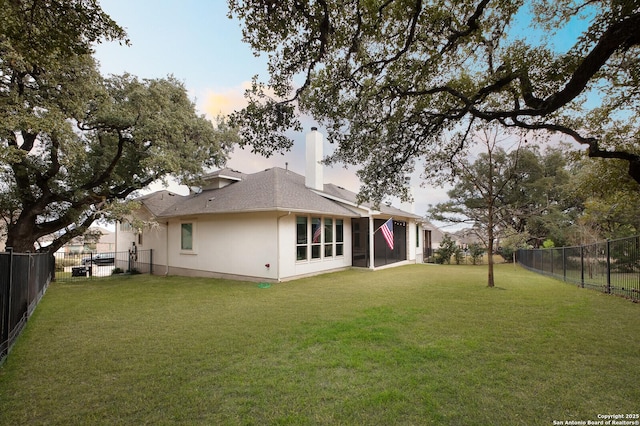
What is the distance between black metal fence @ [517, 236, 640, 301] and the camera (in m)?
8.00

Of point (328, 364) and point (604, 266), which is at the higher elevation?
point (604, 266)

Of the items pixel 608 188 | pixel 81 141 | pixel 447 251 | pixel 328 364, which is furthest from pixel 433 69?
pixel 447 251

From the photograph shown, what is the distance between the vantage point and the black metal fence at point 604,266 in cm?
800

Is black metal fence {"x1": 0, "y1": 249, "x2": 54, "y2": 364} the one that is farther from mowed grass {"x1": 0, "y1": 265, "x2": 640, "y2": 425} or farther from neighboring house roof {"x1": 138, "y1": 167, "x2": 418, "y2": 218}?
neighboring house roof {"x1": 138, "y1": 167, "x2": 418, "y2": 218}

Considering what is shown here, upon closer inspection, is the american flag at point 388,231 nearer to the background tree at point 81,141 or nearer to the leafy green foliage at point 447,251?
the background tree at point 81,141

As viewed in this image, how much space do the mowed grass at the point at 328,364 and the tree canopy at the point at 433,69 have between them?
3.86 m

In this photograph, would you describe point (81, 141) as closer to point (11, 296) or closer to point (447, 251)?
point (11, 296)

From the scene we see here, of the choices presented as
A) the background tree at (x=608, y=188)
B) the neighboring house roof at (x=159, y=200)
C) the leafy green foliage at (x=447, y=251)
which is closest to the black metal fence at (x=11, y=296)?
the neighboring house roof at (x=159, y=200)

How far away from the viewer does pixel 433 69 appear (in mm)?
6582

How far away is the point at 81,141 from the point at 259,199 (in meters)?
7.58

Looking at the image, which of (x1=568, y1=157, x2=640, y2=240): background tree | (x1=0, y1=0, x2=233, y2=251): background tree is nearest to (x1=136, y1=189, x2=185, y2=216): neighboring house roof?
(x1=0, y1=0, x2=233, y2=251): background tree

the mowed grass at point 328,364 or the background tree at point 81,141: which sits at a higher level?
the background tree at point 81,141

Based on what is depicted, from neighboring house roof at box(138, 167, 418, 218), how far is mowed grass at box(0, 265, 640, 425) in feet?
16.0

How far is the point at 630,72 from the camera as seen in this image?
5.70 meters
